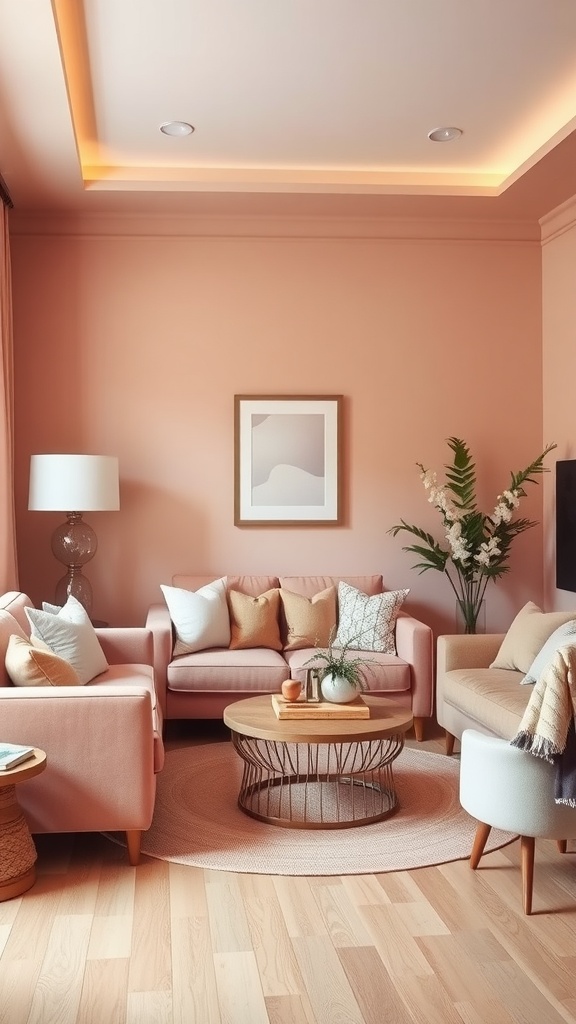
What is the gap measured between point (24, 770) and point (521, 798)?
5.29ft

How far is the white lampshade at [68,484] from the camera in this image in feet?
17.4

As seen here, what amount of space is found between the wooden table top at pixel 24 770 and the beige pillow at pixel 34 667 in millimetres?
438

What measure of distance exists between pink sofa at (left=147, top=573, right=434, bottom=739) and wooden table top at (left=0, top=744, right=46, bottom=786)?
1908 mm

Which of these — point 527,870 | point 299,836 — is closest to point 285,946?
point 527,870

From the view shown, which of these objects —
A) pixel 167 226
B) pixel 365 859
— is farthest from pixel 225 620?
pixel 167 226

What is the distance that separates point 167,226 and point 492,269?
213 centimetres

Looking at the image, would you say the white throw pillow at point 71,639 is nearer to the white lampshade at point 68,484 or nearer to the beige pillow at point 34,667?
the beige pillow at point 34,667

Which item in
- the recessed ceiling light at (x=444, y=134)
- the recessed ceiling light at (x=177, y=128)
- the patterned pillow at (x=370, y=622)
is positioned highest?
the recessed ceiling light at (x=177, y=128)

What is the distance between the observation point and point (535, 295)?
6.29m

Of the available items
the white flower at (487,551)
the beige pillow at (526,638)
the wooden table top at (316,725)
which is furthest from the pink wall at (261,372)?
the wooden table top at (316,725)

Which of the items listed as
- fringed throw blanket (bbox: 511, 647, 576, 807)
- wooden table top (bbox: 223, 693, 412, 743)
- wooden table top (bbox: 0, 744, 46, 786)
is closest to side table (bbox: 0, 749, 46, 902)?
wooden table top (bbox: 0, 744, 46, 786)

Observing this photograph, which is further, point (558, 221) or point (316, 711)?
point (558, 221)

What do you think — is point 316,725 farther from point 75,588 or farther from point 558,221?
point 558,221

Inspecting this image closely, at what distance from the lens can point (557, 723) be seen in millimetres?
3037
